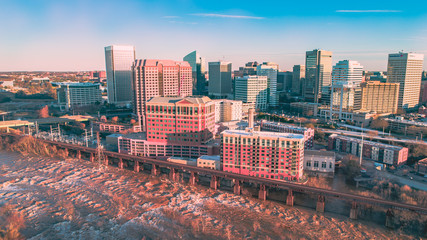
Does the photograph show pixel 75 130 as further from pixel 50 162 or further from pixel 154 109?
pixel 154 109

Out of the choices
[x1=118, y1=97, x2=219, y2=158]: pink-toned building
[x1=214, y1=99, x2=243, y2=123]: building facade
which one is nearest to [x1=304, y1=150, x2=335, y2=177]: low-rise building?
[x1=118, y1=97, x2=219, y2=158]: pink-toned building

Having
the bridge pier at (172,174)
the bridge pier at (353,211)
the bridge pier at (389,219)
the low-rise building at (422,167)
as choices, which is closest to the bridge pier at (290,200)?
the bridge pier at (353,211)

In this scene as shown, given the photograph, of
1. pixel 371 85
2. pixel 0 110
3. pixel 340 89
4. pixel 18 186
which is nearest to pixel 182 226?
pixel 18 186

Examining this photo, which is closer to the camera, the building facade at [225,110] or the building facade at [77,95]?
the building facade at [225,110]

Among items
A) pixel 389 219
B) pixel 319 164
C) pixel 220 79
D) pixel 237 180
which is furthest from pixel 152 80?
pixel 389 219

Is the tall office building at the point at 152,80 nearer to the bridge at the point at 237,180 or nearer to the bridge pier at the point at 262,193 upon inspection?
the bridge at the point at 237,180
